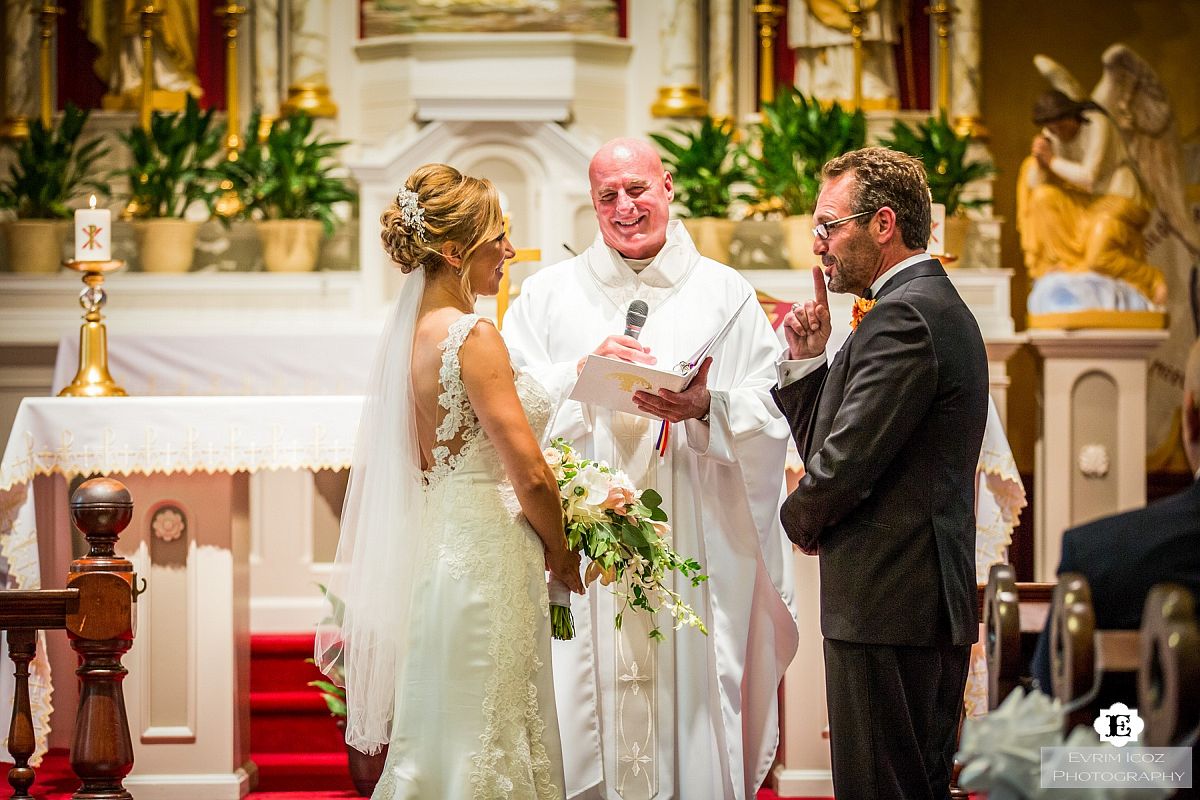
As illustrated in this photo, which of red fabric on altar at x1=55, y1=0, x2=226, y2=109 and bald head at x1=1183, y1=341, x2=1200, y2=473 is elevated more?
red fabric on altar at x1=55, y1=0, x2=226, y2=109

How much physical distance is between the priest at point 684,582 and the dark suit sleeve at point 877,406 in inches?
43.0

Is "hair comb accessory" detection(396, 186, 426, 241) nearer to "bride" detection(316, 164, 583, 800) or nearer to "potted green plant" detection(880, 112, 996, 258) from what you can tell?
"bride" detection(316, 164, 583, 800)

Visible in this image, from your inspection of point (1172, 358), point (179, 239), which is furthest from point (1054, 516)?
point (179, 239)

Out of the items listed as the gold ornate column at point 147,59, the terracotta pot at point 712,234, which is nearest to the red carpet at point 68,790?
the terracotta pot at point 712,234

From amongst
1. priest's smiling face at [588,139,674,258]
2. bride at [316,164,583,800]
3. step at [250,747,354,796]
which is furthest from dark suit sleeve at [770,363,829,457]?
step at [250,747,354,796]

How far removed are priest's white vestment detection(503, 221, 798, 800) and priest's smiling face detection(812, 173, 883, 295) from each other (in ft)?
3.31

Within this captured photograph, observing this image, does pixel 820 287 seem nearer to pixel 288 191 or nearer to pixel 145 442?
pixel 145 442

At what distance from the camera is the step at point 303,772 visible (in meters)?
5.24

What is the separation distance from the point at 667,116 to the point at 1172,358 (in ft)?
10.9

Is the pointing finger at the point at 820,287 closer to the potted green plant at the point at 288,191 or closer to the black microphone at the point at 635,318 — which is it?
the black microphone at the point at 635,318

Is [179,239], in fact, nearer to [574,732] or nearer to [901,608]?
[574,732]

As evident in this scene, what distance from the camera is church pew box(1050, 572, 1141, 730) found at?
2100 millimetres

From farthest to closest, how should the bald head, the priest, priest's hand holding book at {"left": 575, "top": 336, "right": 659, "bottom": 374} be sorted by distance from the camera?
the priest < priest's hand holding book at {"left": 575, "top": 336, "right": 659, "bottom": 374} < the bald head

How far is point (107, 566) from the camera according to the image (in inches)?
148
